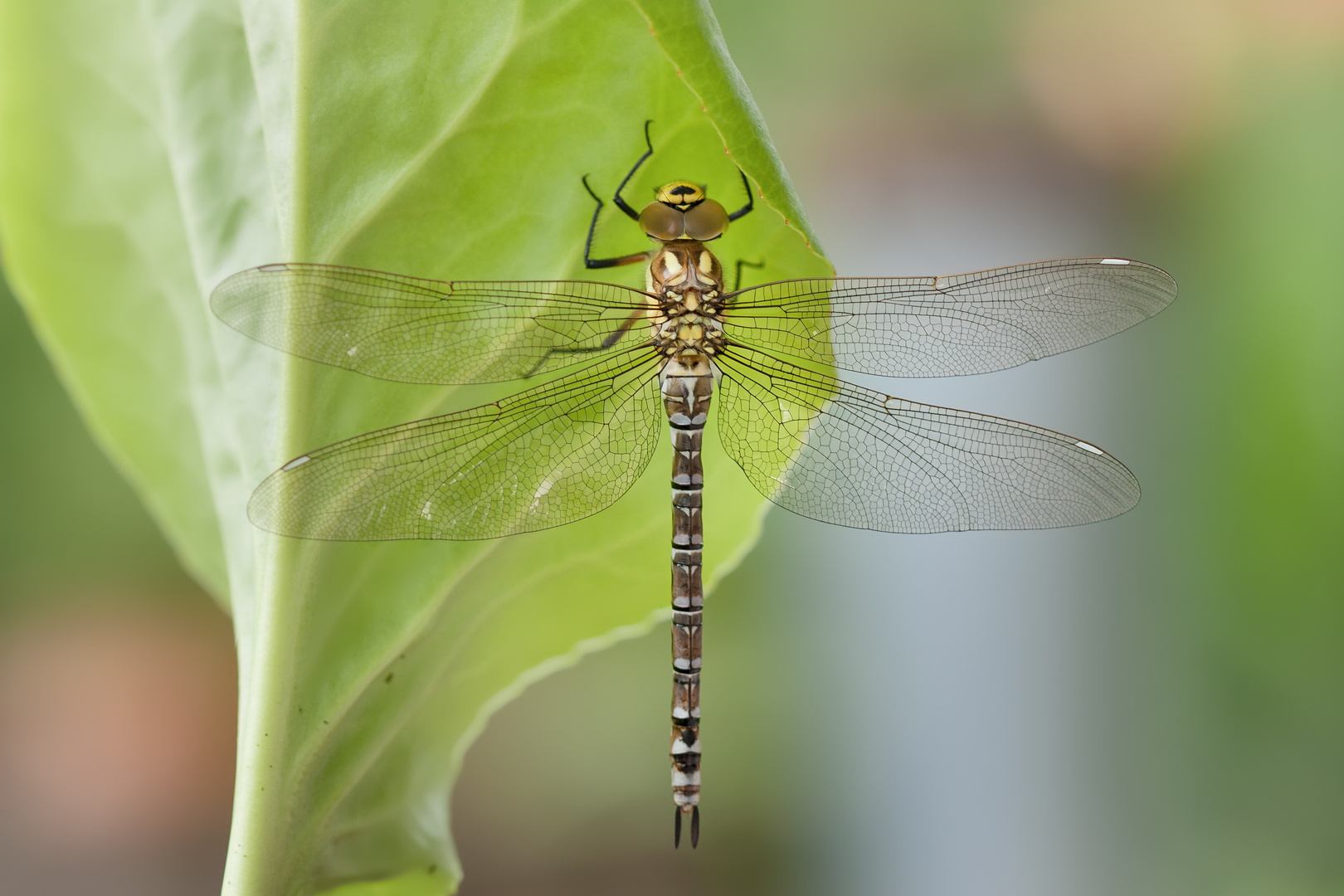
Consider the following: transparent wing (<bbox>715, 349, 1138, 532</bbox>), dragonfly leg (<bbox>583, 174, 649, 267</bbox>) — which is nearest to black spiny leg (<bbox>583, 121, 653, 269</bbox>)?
dragonfly leg (<bbox>583, 174, 649, 267</bbox>)

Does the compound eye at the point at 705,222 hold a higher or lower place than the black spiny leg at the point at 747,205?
higher

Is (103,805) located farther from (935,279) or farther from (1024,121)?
(1024,121)

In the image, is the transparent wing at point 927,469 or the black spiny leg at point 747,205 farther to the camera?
the transparent wing at point 927,469

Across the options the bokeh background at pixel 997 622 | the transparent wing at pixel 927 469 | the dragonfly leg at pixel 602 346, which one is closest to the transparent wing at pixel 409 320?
the dragonfly leg at pixel 602 346

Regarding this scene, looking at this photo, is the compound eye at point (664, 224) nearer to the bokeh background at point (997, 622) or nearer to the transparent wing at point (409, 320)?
the transparent wing at point (409, 320)

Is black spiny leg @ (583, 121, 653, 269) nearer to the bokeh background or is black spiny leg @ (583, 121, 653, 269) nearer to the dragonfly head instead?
the dragonfly head

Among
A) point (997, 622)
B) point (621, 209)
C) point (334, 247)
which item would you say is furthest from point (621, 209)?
point (997, 622)
